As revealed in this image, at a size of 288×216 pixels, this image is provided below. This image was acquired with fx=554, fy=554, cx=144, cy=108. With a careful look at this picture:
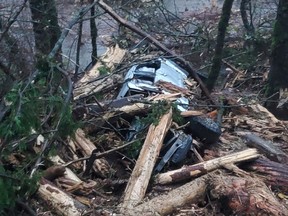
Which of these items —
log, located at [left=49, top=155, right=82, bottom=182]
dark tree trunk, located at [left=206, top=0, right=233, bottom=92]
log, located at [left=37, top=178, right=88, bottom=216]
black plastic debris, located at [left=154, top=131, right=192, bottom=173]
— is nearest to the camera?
log, located at [left=37, top=178, right=88, bottom=216]

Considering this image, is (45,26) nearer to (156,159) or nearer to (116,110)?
(116,110)

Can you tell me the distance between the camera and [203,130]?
18.5ft

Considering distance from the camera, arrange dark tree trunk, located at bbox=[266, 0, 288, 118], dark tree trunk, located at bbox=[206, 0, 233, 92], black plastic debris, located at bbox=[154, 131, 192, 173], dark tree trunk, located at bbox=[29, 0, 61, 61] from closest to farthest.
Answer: black plastic debris, located at bbox=[154, 131, 192, 173] → dark tree trunk, located at bbox=[266, 0, 288, 118] → dark tree trunk, located at bbox=[206, 0, 233, 92] → dark tree trunk, located at bbox=[29, 0, 61, 61]

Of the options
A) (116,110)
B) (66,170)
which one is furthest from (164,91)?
(66,170)

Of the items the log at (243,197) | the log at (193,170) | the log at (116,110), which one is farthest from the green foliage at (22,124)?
the log at (243,197)

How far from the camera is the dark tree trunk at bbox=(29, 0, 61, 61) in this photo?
8.52m

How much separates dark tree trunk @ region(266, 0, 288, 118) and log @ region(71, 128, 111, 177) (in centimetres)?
327

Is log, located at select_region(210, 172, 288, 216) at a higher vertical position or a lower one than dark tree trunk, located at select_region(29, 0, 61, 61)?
lower

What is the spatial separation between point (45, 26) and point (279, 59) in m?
3.52

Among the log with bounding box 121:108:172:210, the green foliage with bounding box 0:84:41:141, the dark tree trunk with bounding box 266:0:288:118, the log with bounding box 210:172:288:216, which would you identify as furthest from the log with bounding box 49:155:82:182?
the dark tree trunk with bounding box 266:0:288:118

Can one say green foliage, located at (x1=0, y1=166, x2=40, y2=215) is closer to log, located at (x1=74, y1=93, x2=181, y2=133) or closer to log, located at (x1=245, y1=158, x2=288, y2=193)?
log, located at (x1=74, y1=93, x2=181, y2=133)

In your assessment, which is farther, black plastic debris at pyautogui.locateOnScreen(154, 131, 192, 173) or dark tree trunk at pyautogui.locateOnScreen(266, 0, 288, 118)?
dark tree trunk at pyautogui.locateOnScreen(266, 0, 288, 118)

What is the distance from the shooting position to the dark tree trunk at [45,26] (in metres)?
8.52

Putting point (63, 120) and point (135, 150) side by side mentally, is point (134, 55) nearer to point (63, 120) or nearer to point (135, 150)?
point (135, 150)
